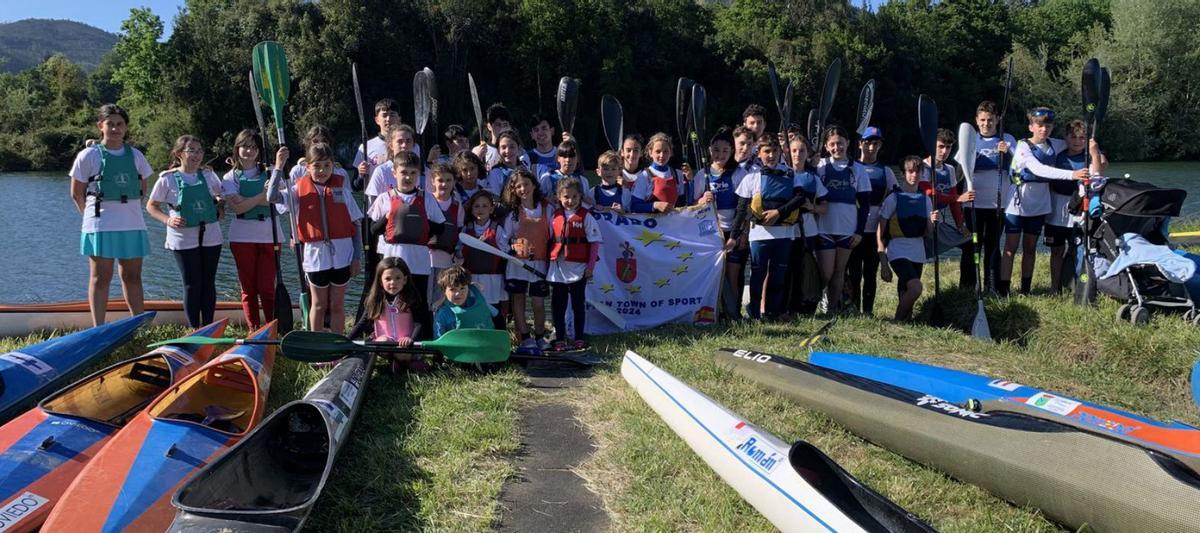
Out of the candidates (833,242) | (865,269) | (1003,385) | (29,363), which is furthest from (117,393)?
(865,269)

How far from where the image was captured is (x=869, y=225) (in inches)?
257

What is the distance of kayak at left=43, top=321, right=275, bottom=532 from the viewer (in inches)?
109

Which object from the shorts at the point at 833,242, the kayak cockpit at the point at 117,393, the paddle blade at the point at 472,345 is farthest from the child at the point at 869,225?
the kayak cockpit at the point at 117,393

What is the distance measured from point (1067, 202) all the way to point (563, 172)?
4.47m

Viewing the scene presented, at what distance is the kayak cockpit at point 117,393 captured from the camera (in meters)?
3.89

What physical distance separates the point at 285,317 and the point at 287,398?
1193 mm

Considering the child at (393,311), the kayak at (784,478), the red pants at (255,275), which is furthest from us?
the red pants at (255,275)

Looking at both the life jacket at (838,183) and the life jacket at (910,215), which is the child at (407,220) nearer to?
the life jacket at (838,183)

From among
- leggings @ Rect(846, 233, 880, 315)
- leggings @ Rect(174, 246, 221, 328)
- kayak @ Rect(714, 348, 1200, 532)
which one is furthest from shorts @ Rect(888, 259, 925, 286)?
leggings @ Rect(174, 246, 221, 328)

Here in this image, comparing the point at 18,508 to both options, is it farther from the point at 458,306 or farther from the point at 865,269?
the point at 865,269

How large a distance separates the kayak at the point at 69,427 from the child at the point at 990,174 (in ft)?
20.7

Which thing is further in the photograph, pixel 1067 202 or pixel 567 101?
pixel 567 101

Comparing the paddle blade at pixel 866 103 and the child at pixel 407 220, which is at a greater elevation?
the paddle blade at pixel 866 103

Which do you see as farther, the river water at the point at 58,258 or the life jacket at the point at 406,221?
the river water at the point at 58,258
